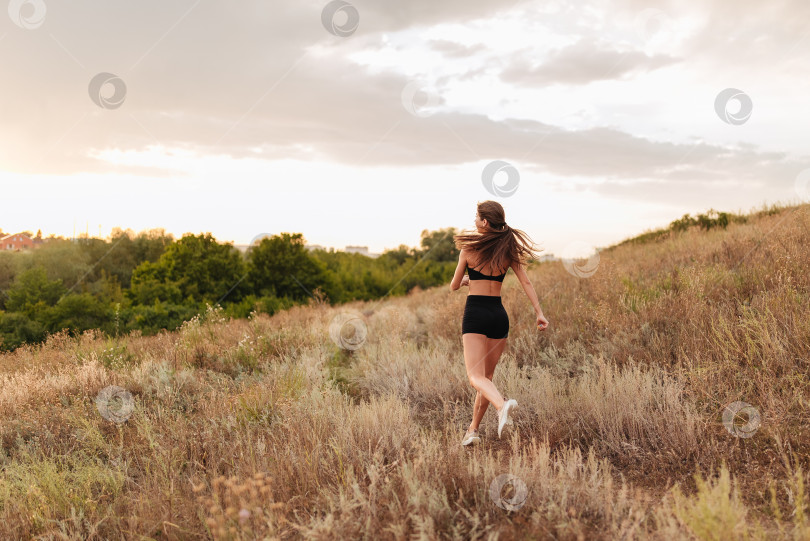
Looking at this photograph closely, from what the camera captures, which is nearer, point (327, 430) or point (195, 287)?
point (327, 430)

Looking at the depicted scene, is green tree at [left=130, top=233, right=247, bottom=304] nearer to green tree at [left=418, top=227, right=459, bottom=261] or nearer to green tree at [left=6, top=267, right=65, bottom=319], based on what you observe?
green tree at [left=6, top=267, right=65, bottom=319]

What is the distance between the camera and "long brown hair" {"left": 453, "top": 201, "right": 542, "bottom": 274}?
15.5 feet

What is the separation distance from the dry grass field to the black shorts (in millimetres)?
938

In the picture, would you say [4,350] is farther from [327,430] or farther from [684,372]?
[684,372]

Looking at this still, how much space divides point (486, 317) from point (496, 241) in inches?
29.2

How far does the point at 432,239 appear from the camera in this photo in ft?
160

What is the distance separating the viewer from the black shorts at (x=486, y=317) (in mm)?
4684

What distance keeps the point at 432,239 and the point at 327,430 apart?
44.4 metres

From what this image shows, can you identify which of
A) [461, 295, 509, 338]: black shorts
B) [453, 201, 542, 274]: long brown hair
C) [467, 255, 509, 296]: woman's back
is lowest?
[461, 295, 509, 338]: black shorts

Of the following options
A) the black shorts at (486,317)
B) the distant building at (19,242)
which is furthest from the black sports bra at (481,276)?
the distant building at (19,242)

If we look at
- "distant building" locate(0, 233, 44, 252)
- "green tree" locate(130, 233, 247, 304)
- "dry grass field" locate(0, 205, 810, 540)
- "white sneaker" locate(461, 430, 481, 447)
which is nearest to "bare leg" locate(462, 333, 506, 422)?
"white sneaker" locate(461, 430, 481, 447)

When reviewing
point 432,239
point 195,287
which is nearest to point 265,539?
point 195,287

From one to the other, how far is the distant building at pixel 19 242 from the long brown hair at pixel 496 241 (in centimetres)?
3272

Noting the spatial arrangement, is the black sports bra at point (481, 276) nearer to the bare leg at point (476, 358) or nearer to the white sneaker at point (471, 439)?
the bare leg at point (476, 358)
